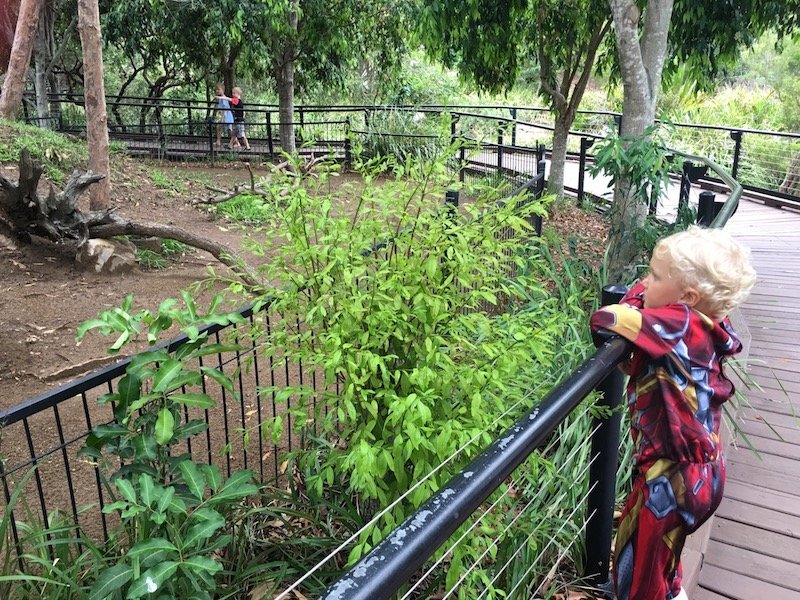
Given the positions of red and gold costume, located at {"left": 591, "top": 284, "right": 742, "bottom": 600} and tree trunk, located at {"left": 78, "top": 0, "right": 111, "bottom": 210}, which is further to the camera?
tree trunk, located at {"left": 78, "top": 0, "right": 111, "bottom": 210}

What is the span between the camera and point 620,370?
81.4 inches

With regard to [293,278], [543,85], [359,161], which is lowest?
[293,278]

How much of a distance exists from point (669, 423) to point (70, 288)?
6.43m

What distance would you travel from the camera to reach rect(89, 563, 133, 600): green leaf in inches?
73.8

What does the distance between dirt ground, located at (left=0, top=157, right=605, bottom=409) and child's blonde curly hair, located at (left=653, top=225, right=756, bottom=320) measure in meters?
4.64

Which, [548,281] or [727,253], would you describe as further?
[548,281]

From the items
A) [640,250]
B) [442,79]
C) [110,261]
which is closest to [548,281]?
[640,250]

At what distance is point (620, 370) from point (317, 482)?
107 centimetres

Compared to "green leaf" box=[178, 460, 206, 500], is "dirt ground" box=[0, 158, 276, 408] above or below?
A: below

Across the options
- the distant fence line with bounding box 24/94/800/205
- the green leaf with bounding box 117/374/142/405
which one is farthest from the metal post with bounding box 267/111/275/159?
the green leaf with bounding box 117/374/142/405

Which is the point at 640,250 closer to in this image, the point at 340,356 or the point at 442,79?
the point at 340,356

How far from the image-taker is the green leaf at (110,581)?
1874mm

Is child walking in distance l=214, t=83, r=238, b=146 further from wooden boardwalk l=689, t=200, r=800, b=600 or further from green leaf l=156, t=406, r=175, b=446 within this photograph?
green leaf l=156, t=406, r=175, b=446

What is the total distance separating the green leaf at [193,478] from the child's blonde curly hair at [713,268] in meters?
1.55
